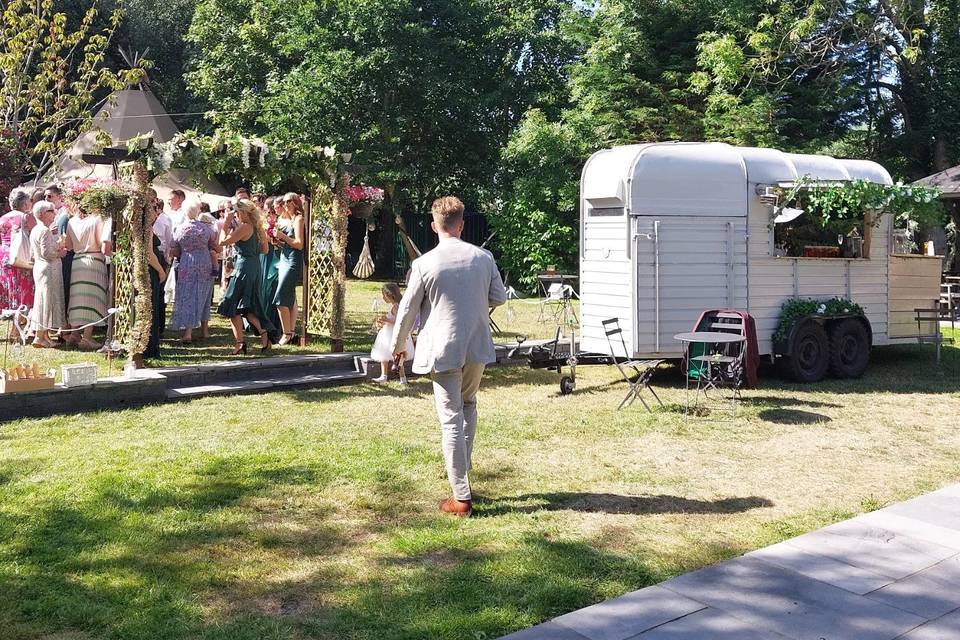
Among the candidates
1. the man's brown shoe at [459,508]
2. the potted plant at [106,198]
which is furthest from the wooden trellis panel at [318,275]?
the man's brown shoe at [459,508]

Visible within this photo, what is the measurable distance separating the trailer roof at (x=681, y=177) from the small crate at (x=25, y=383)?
5614 mm

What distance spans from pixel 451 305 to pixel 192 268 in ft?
22.5

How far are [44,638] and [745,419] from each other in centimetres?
597

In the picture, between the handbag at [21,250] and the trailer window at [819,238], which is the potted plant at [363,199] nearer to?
the handbag at [21,250]

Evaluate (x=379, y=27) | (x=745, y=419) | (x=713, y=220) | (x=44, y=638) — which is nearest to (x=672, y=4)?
(x=379, y=27)

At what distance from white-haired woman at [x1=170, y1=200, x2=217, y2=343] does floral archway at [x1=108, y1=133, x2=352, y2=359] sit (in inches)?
28.9

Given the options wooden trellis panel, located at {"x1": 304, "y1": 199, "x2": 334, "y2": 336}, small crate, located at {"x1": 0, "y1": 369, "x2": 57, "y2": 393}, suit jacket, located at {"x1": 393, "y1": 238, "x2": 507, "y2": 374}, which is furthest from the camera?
wooden trellis panel, located at {"x1": 304, "y1": 199, "x2": 334, "y2": 336}

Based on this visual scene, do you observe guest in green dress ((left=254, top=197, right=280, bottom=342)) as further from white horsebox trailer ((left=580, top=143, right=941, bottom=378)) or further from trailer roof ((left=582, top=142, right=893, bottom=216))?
trailer roof ((left=582, top=142, right=893, bottom=216))

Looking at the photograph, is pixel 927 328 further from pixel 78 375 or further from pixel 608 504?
pixel 78 375

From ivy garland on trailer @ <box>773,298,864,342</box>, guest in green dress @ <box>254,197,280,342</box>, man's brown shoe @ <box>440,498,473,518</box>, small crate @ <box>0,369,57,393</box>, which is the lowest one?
man's brown shoe @ <box>440,498,473,518</box>

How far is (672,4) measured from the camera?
66.3 ft

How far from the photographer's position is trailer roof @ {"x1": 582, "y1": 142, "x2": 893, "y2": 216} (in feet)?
30.0

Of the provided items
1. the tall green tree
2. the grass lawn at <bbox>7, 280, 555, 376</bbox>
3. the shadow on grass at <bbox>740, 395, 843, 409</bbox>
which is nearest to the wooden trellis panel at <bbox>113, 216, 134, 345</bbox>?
the grass lawn at <bbox>7, 280, 555, 376</bbox>

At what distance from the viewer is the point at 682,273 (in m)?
9.34
